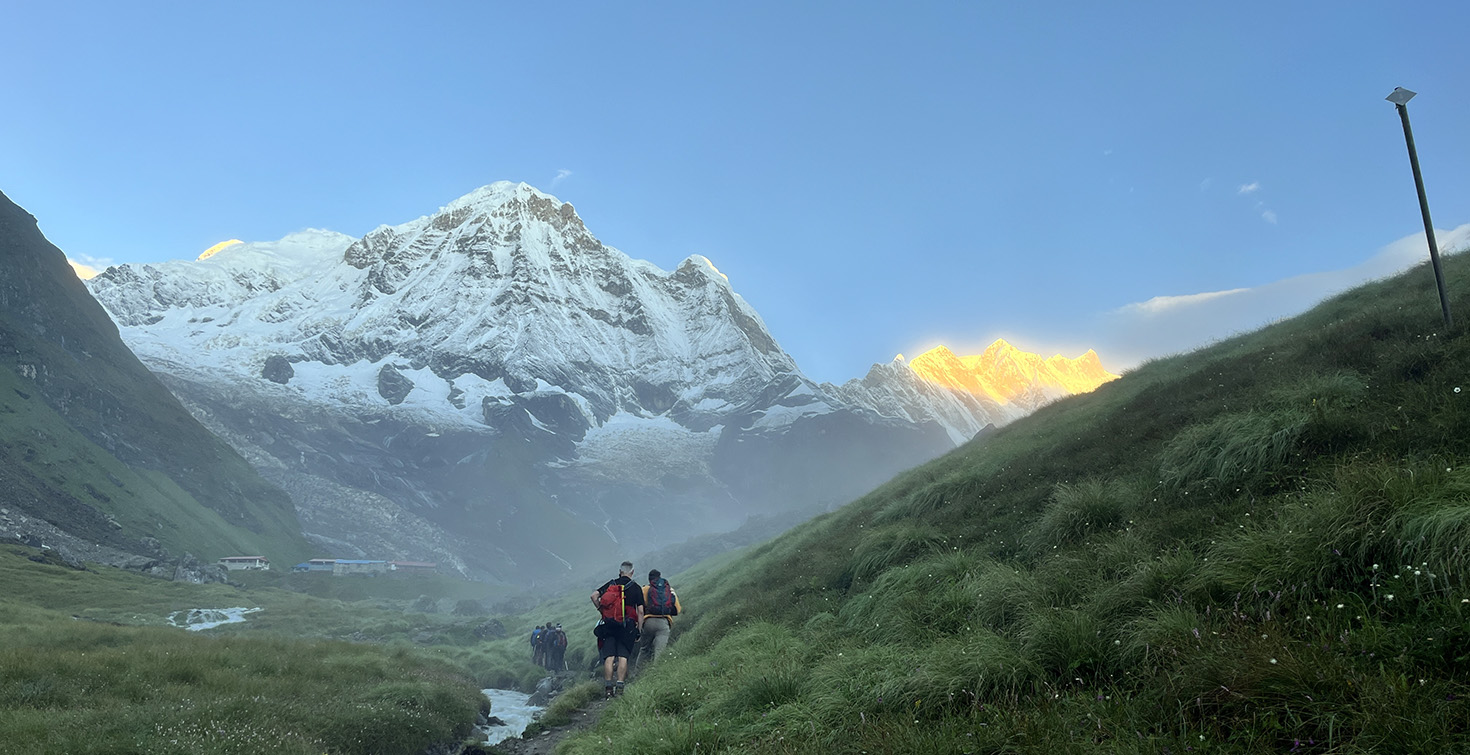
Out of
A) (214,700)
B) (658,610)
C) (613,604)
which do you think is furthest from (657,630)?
(214,700)

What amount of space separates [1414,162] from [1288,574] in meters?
10.2

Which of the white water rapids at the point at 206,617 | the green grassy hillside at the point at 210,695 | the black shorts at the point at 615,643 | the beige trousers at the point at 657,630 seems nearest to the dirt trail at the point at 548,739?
the black shorts at the point at 615,643

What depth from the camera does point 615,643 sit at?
13.9 meters

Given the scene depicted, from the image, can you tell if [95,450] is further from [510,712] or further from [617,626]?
[617,626]

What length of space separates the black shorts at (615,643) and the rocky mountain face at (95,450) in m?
97.2

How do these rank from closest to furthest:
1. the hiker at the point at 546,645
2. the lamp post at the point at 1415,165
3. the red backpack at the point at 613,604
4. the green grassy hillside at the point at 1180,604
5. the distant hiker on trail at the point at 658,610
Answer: the green grassy hillside at the point at 1180,604 → the lamp post at the point at 1415,165 → the red backpack at the point at 613,604 → the distant hiker on trail at the point at 658,610 → the hiker at the point at 546,645

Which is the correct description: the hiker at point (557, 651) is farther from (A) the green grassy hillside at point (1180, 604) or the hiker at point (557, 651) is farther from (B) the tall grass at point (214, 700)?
(A) the green grassy hillside at point (1180, 604)

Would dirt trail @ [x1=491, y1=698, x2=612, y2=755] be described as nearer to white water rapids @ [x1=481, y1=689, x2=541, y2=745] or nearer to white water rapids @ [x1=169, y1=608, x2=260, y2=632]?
white water rapids @ [x1=481, y1=689, x2=541, y2=745]

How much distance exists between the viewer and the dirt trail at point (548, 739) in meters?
11.6

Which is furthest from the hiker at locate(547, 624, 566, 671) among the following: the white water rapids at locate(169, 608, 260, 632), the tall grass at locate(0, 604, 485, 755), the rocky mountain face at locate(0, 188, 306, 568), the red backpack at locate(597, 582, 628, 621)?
the rocky mountain face at locate(0, 188, 306, 568)

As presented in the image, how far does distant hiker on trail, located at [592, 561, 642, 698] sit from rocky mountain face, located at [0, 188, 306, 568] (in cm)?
9720

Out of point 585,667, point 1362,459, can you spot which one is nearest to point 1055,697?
point 1362,459

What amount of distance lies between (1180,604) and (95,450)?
17842 cm

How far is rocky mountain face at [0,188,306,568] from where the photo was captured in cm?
9962
